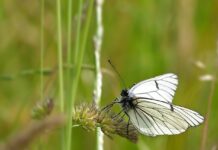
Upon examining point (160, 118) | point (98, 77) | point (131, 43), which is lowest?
point (160, 118)

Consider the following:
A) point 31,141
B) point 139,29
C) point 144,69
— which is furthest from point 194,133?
point 31,141

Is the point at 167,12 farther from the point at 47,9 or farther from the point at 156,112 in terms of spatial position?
the point at 156,112

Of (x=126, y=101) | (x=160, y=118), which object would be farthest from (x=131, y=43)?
(x=126, y=101)

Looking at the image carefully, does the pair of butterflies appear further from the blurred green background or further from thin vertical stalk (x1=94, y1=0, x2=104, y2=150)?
the blurred green background

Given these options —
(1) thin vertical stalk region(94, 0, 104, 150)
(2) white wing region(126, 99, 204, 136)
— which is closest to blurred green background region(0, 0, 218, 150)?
(2) white wing region(126, 99, 204, 136)

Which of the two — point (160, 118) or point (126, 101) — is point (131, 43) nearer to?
point (160, 118)

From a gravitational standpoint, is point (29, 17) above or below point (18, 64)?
above

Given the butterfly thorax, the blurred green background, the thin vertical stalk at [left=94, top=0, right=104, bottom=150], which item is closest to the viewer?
the thin vertical stalk at [left=94, top=0, right=104, bottom=150]
